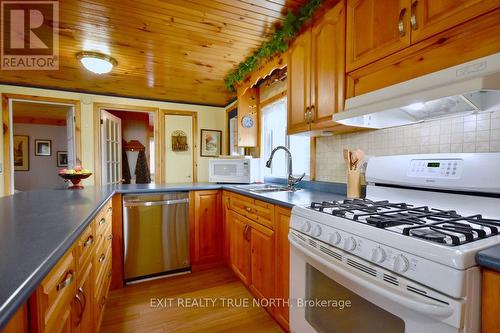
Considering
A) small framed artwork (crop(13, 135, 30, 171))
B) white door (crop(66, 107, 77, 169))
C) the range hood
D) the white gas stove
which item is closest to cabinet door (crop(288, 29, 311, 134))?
the range hood

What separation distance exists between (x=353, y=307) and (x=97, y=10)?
7.58 ft

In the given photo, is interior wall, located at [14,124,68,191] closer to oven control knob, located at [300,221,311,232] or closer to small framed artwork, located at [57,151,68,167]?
small framed artwork, located at [57,151,68,167]

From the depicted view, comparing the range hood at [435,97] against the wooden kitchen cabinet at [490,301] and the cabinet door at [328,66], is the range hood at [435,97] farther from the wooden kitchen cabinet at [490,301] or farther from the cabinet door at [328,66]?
the wooden kitchen cabinet at [490,301]

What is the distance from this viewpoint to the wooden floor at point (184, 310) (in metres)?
1.69

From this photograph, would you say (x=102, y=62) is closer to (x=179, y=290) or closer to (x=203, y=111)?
(x=203, y=111)

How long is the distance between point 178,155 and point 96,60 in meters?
1.81

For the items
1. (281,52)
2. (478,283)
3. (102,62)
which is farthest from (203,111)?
(478,283)

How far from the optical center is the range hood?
80cm

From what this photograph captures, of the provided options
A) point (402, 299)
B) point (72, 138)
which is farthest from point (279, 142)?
point (72, 138)

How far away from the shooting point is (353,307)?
975 mm

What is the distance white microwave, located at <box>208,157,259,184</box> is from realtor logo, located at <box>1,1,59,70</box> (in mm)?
1872

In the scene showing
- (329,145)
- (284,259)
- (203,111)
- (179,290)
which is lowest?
(179,290)

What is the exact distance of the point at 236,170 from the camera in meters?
2.80

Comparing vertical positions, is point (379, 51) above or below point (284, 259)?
above
